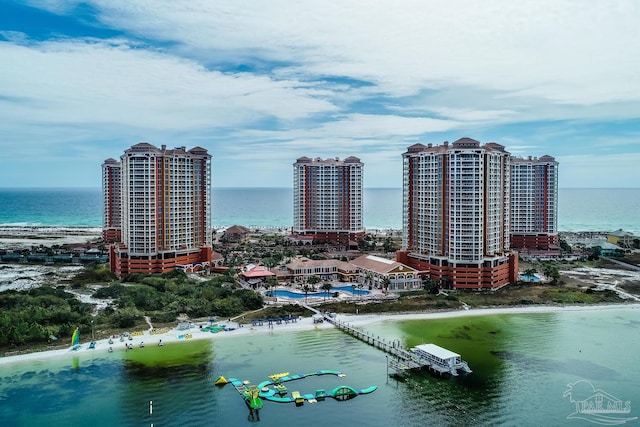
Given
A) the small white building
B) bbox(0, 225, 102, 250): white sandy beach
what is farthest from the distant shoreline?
the small white building

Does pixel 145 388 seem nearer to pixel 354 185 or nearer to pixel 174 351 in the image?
pixel 174 351

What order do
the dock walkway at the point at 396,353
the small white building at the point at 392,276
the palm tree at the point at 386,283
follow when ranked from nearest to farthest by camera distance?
the dock walkway at the point at 396,353 < the palm tree at the point at 386,283 < the small white building at the point at 392,276

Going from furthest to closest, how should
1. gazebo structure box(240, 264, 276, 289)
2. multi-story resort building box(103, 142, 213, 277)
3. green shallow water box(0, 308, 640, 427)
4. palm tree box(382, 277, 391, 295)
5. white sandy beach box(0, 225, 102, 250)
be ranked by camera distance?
white sandy beach box(0, 225, 102, 250)
multi-story resort building box(103, 142, 213, 277)
gazebo structure box(240, 264, 276, 289)
palm tree box(382, 277, 391, 295)
green shallow water box(0, 308, 640, 427)

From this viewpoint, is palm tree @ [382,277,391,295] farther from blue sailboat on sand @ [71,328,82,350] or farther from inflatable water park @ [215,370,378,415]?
blue sailboat on sand @ [71,328,82,350]

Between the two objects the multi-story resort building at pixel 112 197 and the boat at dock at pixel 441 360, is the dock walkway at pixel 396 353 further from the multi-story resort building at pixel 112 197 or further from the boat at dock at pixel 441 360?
the multi-story resort building at pixel 112 197

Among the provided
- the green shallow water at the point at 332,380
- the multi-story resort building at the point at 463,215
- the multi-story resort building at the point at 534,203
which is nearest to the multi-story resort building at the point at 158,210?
the green shallow water at the point at 332,380

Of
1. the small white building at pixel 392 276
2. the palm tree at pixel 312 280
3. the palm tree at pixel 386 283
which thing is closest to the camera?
the palm tree at pixel 386 283
